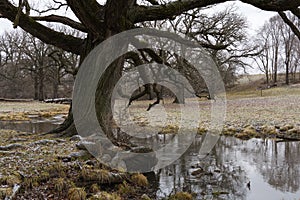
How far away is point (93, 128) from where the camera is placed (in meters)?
6.89

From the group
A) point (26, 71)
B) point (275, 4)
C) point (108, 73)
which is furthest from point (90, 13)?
point (26, 71)

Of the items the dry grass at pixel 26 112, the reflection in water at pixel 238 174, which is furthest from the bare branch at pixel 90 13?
the dry grass at pixel 26 112

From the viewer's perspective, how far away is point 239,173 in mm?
6117

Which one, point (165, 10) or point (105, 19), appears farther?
point (165, 10)

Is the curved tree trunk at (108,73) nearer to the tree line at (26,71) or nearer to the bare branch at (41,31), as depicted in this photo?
the bare branch at (41,31)

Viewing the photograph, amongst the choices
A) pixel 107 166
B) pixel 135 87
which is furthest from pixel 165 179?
pixel 135 87

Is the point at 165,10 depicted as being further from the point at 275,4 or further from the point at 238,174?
the point at 238,174

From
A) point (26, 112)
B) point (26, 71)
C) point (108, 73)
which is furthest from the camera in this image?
point (26, 71)

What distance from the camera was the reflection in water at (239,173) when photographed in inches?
197

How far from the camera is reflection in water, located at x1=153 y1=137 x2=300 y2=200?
16.5ft

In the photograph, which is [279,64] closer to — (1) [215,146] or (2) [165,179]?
(1) [215,146]

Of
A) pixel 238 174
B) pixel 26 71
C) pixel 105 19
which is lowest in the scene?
pixel 238 174

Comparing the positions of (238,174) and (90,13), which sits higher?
(90,13)

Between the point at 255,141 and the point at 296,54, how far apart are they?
1508 inches
